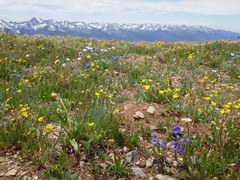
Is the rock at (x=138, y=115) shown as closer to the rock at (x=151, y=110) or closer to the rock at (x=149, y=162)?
the rock at (x=151, y=110)

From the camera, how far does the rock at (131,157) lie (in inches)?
177

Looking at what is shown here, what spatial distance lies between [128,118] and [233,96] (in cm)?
315

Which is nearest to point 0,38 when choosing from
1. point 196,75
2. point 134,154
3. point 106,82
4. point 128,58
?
point 128,58

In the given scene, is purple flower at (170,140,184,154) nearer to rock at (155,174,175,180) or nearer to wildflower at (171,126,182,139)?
wildflower at (171,126,182,139)

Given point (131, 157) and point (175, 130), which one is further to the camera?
point (175, 130)

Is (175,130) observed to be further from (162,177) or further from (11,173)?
(11,173)

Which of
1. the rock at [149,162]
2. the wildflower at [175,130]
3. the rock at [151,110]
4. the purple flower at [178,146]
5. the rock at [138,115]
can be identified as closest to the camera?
the purple flower at [178,146]

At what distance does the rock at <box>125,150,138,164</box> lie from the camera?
450cm

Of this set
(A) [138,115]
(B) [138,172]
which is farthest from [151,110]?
(B) [138,172]

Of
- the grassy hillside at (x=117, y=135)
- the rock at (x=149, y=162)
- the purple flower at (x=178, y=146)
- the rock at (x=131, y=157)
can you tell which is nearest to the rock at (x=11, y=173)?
the grassy hillside at (x=117, y=135)

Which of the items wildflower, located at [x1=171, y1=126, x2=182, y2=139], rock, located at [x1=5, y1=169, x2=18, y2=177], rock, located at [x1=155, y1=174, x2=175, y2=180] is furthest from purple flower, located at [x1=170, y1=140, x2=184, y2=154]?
rock, located at [x1=5, y1=169, x2=18, y2=177]

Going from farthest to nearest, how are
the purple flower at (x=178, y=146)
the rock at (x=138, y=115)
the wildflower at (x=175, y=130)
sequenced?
the rock at (x=138, y=115) → the wildflower at (x=175, y=130) → the purple flower at (x=178, y=146)

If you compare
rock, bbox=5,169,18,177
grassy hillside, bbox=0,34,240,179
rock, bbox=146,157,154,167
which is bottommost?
rock, bbox=5,169,18,177

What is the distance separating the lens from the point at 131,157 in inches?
178
